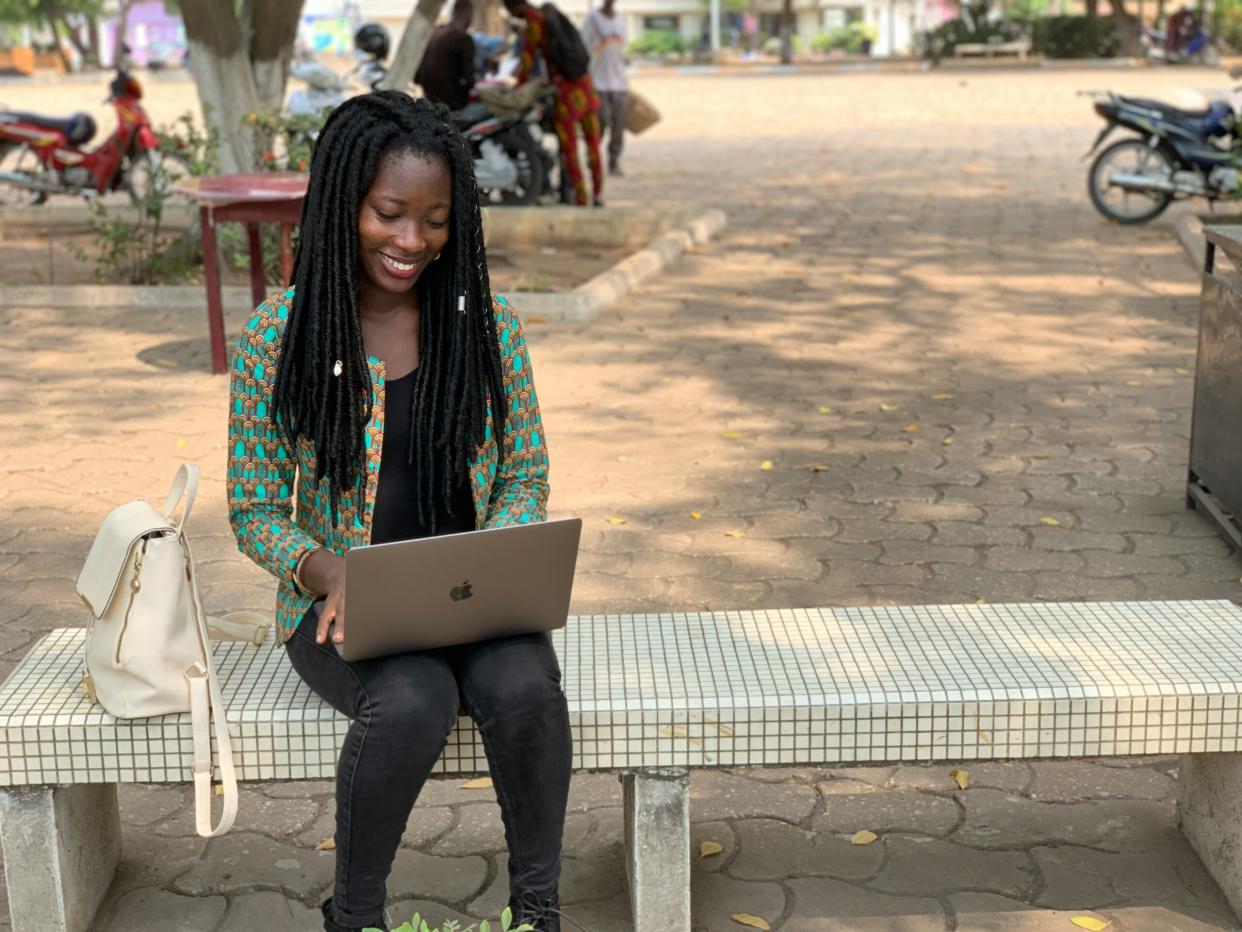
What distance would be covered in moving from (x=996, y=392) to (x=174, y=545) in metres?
5.00

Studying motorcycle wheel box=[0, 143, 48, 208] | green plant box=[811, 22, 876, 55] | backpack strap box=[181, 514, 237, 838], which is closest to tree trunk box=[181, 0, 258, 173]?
motorcycle wheel box=[0, 143, 48, 208]

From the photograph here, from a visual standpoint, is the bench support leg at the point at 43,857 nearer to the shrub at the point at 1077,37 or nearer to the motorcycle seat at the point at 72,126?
the motorcycle seat at the point at 72,126

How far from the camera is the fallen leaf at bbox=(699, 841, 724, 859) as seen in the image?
3321 mm

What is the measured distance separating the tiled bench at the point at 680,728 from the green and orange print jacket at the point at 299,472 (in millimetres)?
265

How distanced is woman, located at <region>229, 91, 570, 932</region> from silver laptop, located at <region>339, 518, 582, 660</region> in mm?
53

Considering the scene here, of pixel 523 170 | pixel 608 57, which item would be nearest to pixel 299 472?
pixel 523 170

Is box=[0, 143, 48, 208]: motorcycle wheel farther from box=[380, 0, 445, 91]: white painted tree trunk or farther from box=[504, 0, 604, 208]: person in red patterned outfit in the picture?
box=[380, 0, 445, 91]: white painted tree trunk

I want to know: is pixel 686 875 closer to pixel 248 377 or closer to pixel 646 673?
pixel 646 673

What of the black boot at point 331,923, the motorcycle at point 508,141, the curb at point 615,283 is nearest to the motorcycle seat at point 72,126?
the motorcycle at point 508,141

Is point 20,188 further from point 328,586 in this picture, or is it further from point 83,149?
point 328,586

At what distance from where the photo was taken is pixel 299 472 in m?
3.05

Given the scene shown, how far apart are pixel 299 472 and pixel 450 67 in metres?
9.20

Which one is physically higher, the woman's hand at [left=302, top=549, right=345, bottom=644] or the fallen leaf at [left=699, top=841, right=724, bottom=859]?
the woman's hand at [left=302, top=549, right=345, bottom=644]

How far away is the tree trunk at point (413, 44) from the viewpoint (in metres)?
9.89
